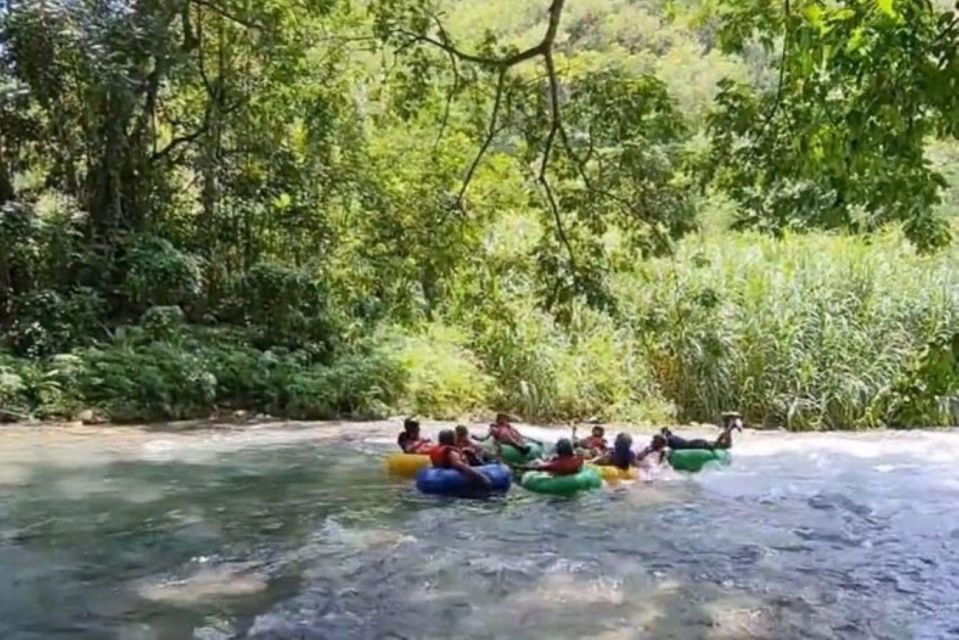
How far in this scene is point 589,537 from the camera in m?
6.97

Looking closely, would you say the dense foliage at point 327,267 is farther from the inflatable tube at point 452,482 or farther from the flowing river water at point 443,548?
the flowing river water at point 443,548

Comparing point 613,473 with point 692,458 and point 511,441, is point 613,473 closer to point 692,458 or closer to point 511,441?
point 692,458

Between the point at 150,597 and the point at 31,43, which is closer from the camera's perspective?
the point at 150,597

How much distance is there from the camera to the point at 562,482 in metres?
8.34

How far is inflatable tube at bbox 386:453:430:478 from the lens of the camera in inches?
343

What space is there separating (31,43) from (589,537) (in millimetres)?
7370

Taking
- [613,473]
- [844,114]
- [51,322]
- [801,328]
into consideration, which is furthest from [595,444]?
[51,322]

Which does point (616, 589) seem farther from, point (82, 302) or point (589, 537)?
point (82, 302)

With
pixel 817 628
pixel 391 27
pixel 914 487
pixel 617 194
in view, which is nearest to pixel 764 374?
pixel 914 487

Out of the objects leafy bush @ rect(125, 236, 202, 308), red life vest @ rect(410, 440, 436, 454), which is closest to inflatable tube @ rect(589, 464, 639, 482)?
red life vest @ rect(410, 440, 436, 454)

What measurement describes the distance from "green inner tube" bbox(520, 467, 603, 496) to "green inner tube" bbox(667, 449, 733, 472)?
2.77 feet

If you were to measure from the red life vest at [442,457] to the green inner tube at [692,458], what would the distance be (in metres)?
1.83

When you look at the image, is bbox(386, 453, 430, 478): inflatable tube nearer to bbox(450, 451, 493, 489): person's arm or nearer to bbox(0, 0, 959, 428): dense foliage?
bbox(450, 451, 493, 489): person's arm

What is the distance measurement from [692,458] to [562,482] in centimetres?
127
